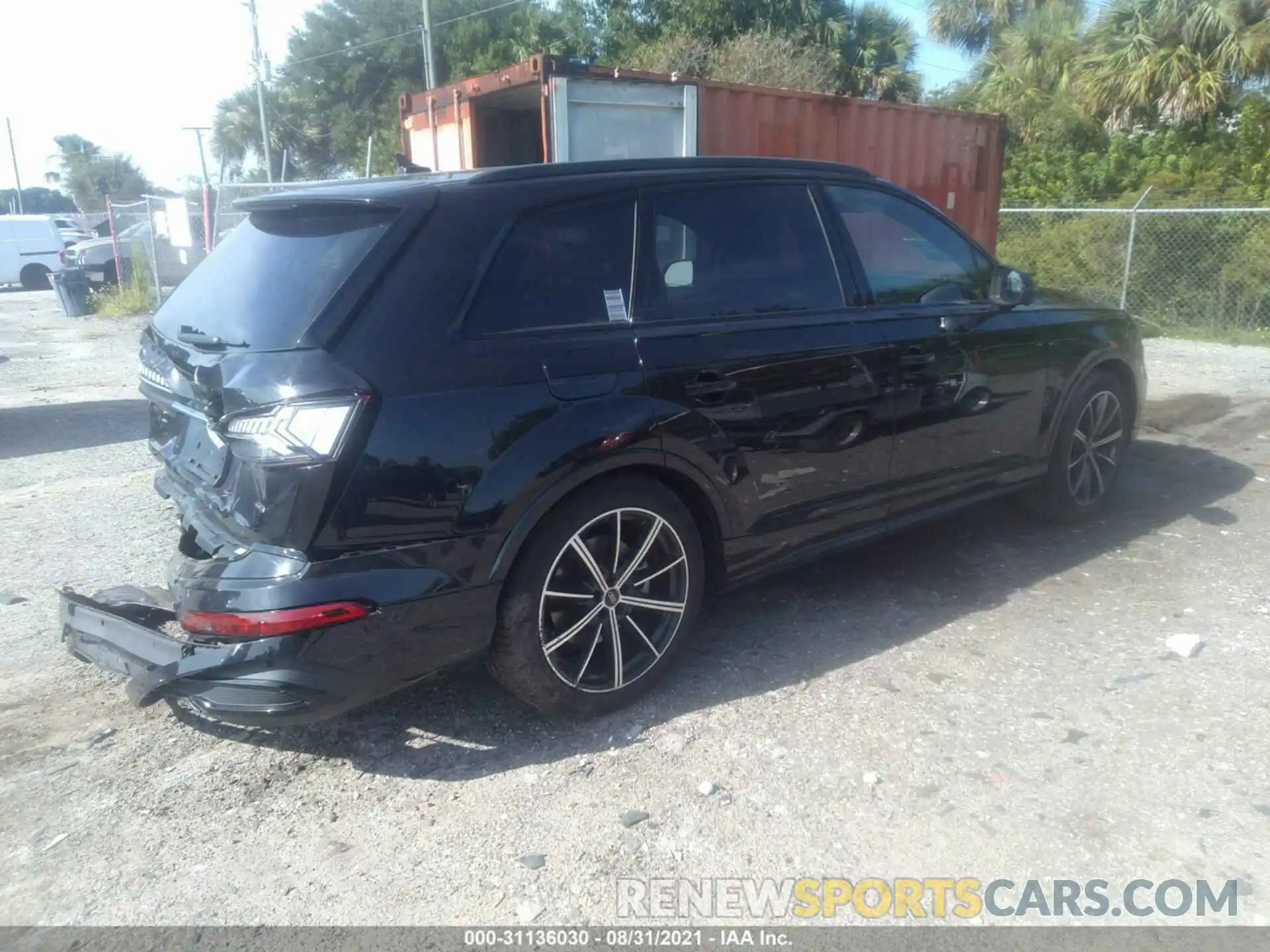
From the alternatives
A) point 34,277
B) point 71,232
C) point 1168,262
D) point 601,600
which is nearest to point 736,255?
point 601,600

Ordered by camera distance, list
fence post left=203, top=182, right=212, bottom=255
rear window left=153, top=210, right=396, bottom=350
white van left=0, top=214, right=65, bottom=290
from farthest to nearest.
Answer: white van left=0, top=214, right=65, bottom=290
fence post left=203, top=182, right=212, bottom=255
rear window left=153, top=210, right=396, bottom=350

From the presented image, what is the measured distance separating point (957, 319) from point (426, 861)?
3132 millimetres

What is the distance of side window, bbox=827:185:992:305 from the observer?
4395 mm

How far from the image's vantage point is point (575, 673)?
357cm

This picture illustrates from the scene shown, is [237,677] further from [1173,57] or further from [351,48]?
[351,48]

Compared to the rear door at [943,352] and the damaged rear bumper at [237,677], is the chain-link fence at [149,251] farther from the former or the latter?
the damaged rear bumper at [237,677]

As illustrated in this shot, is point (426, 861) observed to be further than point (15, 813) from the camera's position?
No

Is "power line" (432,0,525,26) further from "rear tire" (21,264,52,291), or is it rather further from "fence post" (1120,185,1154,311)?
"fence post" (1120,185,1154,311)

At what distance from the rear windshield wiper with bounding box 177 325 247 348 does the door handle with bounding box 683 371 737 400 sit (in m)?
1.47

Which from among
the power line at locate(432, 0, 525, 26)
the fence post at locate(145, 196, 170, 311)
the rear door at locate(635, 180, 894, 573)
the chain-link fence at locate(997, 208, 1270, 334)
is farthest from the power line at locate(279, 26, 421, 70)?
the rear door at locate(635, 180, 894, 573)

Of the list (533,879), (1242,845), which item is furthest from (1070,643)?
(533,879)

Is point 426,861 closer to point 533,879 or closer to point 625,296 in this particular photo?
point 533,879

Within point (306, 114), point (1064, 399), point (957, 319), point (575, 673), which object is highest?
point (306, 114)

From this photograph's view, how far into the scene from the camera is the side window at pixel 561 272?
10.9 ft
